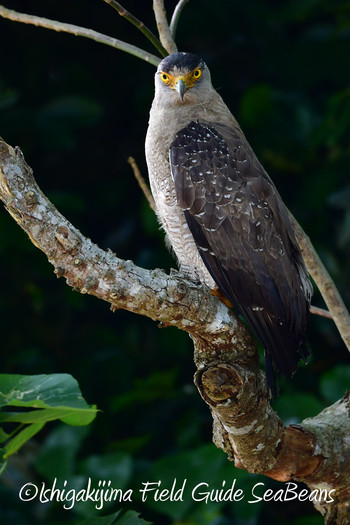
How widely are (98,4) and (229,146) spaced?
2.62m

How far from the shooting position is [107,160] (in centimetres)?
509

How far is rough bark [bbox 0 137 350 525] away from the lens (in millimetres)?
2041

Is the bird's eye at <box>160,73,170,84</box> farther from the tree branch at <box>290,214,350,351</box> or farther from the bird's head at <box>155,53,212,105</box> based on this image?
the tree branch at <box>290,214,350,351</box>

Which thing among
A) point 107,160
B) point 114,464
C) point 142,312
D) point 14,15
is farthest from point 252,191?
point 107,160

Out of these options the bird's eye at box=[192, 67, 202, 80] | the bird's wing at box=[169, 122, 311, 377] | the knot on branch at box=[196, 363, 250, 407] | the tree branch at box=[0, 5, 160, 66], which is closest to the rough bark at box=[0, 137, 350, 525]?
the knot on branch at box=[196, 363, 250, 407]

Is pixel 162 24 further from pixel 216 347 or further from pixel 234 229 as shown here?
pixel 216 347

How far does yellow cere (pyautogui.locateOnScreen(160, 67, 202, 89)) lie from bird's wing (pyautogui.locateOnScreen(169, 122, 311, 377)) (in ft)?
1.24

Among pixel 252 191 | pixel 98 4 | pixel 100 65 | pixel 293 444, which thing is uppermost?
pixel 98 4

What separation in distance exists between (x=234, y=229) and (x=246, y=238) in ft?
0.20

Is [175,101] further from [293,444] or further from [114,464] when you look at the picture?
[114,464]

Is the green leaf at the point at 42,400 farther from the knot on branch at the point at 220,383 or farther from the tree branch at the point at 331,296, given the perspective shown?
the tree branch at the point at 331,296

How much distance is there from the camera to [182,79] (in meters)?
3.18

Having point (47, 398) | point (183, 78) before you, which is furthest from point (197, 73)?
point (47, 398)

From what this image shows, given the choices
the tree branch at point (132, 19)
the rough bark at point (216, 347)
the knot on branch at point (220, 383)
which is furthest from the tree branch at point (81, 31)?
the knot on branch at point (220, 383)
